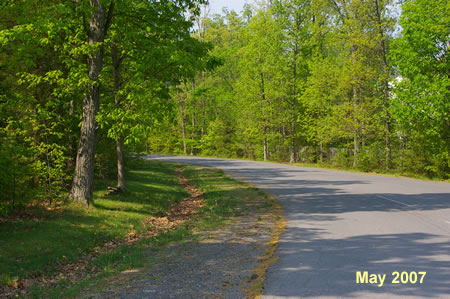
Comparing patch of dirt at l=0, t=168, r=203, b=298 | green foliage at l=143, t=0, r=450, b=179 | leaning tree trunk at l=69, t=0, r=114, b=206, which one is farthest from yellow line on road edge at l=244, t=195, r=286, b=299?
leaning tree trunk at l=69, t=0, r=114, b=206

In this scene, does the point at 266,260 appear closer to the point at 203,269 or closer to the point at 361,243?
the point at 203,269

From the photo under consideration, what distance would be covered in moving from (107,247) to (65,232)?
1230 mm

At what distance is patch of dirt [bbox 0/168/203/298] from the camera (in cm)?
646

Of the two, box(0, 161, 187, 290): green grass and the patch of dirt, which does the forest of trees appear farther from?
the patch of dirt

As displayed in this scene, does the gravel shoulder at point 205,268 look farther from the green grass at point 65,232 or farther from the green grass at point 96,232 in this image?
the green grass at point 65,232

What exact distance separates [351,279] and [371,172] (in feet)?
69.1

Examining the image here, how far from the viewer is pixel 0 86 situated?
964cm

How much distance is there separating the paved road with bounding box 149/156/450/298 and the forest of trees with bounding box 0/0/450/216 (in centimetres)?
559

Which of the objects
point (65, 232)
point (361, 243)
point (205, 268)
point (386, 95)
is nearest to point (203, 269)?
point (205, 268)

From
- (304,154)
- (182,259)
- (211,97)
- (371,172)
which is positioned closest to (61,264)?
(182,259)

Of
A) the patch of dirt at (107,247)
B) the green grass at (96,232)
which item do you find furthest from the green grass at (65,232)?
the patch of dirt at (107,247)

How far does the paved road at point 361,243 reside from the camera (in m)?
5.21

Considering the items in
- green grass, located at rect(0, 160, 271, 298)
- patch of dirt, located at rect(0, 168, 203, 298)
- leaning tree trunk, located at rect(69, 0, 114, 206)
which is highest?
leaning tree trunk, located at rect(69, 0, 114, 206)

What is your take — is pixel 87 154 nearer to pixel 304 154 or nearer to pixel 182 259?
pixel 182 259
